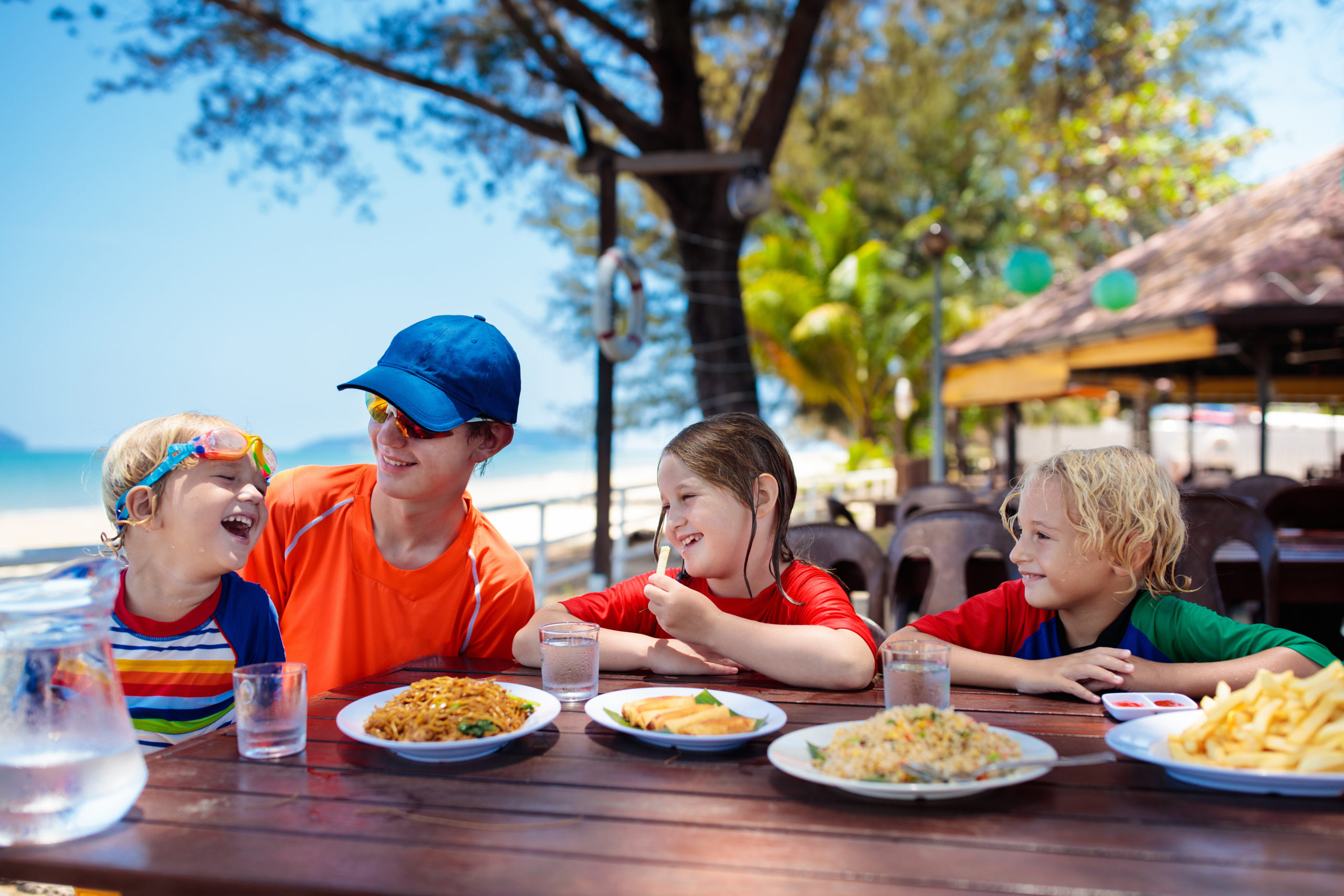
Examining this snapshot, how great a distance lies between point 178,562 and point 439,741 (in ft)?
2.64

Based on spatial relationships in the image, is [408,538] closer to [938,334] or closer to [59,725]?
[59,725]

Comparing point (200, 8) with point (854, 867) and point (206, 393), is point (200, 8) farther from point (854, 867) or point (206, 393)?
point (206, 393)

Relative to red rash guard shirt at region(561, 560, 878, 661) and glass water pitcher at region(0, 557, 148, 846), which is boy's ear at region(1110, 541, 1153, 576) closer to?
red rash guard shirt at region(561, 560, 878, 661)

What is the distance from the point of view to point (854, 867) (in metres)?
0.97

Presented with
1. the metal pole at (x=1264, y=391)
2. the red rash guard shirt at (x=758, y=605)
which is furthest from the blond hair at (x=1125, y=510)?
the metal pole at (x=1264, y=391)

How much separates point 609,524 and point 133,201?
6092 centimetres

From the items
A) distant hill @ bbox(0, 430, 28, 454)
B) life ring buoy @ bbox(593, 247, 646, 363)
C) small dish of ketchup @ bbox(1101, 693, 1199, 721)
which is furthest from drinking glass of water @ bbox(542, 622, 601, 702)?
distant hill @ bbox(0, 430, 28, 454)

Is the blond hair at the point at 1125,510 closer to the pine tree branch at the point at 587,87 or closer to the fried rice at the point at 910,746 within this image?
the fried rice at the point at 910,746

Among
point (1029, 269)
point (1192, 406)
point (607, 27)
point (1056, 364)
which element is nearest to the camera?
point (607, 27)

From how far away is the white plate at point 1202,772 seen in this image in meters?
1.13

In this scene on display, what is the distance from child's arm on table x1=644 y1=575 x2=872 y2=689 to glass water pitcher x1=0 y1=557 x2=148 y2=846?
92 cm

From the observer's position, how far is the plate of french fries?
1.14 m

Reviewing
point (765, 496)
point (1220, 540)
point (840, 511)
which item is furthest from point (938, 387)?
point (765, 496)

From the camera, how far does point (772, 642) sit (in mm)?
1798
